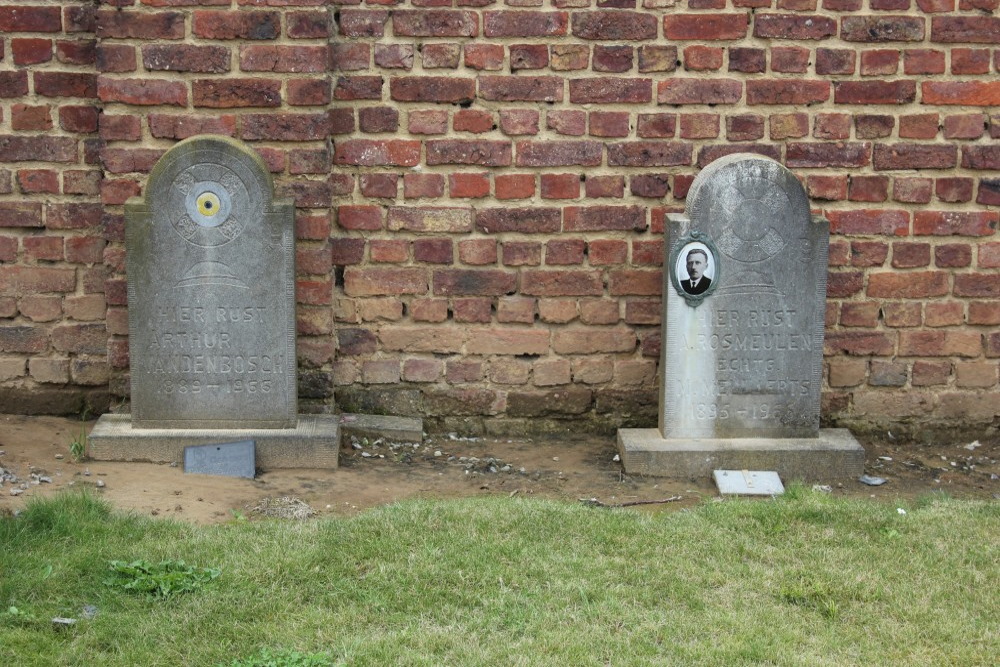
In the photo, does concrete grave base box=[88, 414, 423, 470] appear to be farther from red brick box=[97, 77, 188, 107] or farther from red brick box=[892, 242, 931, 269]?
red brick box=[892, 242, 931, 269]

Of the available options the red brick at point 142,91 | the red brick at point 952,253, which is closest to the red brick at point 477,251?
the red brick at point 142,91

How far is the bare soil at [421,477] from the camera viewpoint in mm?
4777

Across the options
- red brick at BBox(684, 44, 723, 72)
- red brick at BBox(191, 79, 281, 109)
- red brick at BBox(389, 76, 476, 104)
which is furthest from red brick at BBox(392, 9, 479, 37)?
red brick at BBox(684, 44, 723, 72)

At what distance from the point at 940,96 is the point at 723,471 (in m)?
2.14

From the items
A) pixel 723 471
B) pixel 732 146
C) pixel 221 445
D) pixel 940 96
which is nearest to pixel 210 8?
pixel 221 445

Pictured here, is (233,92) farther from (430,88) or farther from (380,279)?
(380,279)

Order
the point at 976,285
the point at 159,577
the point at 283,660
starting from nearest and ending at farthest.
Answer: the point at 283,660, the point at 159,577, the point at 976,285

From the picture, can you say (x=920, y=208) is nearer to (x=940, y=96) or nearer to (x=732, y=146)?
(x=940, y=96)

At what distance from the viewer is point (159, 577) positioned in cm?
380

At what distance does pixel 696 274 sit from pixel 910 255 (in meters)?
1.26

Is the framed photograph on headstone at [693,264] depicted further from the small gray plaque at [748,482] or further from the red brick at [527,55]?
the red brick at [527,55]

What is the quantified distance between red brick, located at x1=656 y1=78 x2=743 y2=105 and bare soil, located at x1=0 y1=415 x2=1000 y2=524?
1720 millimetres

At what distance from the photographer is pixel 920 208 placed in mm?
5789

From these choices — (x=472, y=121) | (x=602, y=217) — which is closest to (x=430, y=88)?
(x=472, y=121)
